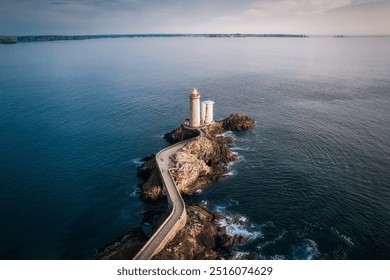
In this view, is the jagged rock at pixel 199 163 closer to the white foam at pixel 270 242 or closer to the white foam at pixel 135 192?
the white foam at pixel 135 192

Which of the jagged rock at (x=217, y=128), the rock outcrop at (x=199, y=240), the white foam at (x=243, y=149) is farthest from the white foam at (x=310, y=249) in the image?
the jagged rock at (x=217, y=128)

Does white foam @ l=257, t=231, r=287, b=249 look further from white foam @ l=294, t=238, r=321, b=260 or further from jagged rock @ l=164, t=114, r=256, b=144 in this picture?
jagged rock @ l=164, t=114, r=256, b=144

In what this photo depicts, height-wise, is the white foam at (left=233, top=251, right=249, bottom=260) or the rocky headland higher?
the rocky headland

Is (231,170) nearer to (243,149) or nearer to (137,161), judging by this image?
(243,149)

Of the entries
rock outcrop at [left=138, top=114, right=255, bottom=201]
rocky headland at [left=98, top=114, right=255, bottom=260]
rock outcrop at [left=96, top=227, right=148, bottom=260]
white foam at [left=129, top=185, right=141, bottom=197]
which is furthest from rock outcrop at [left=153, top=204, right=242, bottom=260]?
white foam at [left=129, top=185, right=141, bottom=197]

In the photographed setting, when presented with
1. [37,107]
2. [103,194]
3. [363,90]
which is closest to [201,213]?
[103,194]

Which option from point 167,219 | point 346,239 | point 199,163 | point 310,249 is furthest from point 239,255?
point 199,163

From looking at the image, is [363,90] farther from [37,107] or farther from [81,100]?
[37,107]
